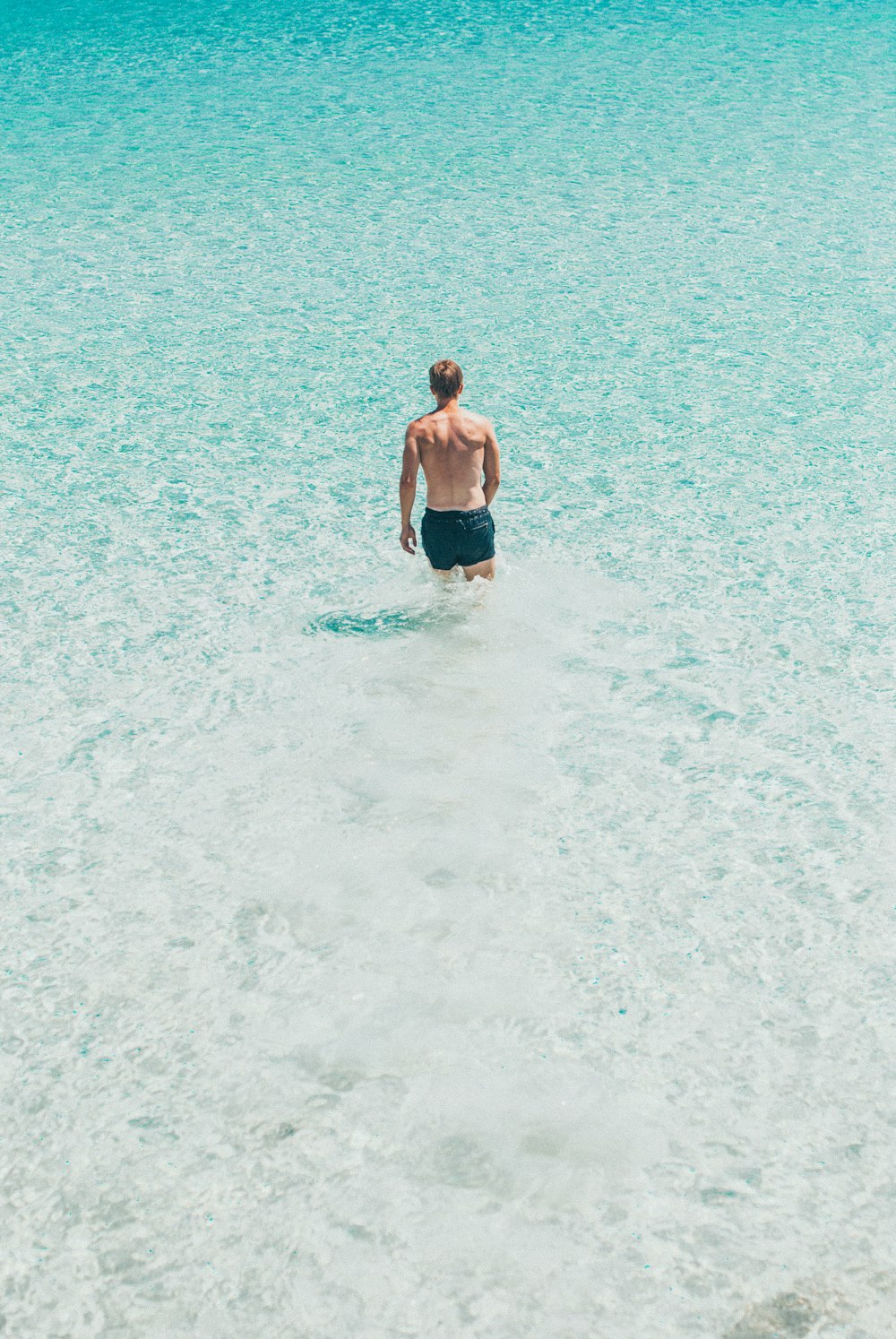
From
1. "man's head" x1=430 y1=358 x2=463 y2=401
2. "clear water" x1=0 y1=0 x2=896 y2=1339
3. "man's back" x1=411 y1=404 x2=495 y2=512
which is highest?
"man's head" x1=430 y1=358 x2=463 y2=401

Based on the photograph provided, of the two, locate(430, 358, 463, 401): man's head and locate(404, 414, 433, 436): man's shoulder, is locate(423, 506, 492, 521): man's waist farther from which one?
locate(430, 358, 463, 401): man's head

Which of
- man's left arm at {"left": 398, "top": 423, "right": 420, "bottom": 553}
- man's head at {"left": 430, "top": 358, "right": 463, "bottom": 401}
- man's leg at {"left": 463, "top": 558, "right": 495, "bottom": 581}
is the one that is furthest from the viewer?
man's leg at {"left": 463, "top": 558, "right": 495, "bottom": 581}

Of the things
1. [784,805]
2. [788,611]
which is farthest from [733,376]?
[784,805]

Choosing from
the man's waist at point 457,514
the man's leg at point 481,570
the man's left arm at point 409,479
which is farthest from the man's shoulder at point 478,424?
the man's leg at point 481,570

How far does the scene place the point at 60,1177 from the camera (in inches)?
141

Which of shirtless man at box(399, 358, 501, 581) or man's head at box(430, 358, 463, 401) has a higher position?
man's head at box(430, 358, 463, 401)

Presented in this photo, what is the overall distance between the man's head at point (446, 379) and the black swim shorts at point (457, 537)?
548mm

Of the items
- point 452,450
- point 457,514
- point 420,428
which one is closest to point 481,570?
point 457,514

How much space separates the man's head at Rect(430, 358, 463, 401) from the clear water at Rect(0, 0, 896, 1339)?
1.09m

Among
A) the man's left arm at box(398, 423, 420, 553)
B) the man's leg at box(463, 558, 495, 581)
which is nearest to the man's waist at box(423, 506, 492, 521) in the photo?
the man's left arm at box(398, 423, 420, 553)

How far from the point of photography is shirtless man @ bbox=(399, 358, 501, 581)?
550 cm

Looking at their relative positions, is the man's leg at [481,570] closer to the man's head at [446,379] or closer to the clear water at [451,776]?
the clear water at [451,776]

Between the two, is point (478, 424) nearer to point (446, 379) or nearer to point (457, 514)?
point (446, 379)

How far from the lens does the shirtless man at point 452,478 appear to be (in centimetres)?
550
